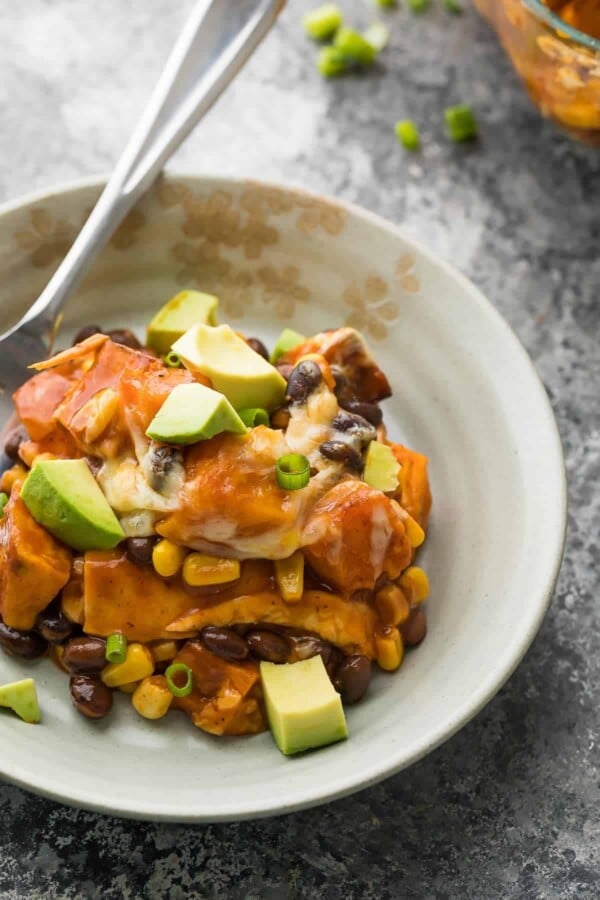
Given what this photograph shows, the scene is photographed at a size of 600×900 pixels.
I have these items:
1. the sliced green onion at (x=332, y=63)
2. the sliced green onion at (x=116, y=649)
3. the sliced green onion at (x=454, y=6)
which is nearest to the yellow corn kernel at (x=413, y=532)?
the sliced green onion at (x=116, y=649)

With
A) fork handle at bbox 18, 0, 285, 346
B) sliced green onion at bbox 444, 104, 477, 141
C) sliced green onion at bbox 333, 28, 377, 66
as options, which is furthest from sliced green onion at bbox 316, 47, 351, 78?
fork handle at bbox 18, 0, 285, 346

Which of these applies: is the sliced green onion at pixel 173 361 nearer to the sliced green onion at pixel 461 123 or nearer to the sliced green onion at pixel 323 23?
the sliced green onion at pixel 461 123

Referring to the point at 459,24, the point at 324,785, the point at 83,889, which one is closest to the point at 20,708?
the point at 83,889

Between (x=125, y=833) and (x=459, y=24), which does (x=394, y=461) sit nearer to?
(x=125, y=833)

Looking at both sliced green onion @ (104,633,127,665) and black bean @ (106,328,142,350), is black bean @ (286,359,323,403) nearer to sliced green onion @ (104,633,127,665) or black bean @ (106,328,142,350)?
black bean @ (106,328,142,350)

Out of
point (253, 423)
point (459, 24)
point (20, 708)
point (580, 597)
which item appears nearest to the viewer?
point (20, 708)

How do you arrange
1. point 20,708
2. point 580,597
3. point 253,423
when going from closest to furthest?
point 20,708
point 253,423
point 580,597

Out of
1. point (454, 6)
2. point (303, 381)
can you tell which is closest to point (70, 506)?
point (303, 381)
